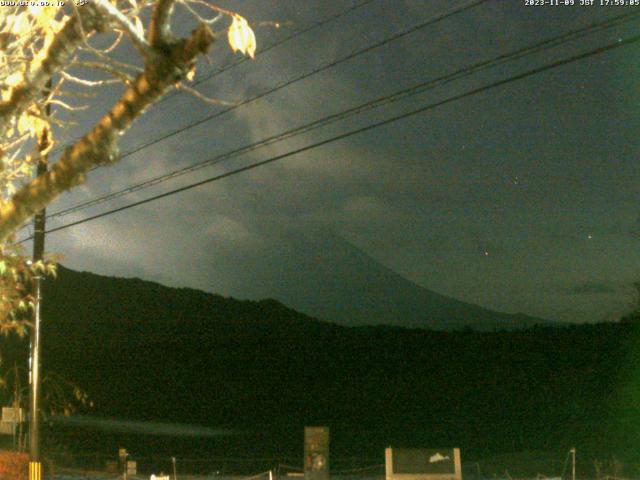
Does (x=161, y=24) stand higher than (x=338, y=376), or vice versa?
(x=161, y=24)

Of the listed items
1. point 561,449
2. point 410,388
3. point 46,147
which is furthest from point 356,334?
point 46,147

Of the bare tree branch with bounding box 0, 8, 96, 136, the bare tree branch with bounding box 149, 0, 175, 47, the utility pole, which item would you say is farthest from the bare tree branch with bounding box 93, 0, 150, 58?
the utility pole

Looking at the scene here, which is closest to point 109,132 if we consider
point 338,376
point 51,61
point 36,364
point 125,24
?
point 125,24

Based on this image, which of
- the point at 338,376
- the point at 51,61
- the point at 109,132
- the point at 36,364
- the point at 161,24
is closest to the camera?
the point at 161,24

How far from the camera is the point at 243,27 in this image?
6812 millimetres

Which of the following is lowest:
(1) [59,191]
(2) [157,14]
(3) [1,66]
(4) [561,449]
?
(4) [561,449]

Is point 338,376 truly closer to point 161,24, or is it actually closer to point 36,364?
point 36,364

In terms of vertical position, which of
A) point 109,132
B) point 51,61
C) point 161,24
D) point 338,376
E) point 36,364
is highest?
point 51,61

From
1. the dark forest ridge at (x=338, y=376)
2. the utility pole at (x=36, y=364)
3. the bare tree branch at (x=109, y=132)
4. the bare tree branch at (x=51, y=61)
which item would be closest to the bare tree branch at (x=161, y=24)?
the bare tree branch at (x=109, y=132)

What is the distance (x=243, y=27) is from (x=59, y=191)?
6.09 feet

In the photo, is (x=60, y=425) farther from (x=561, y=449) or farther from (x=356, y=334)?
(x=356, y=334)

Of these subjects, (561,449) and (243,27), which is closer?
(243,27)

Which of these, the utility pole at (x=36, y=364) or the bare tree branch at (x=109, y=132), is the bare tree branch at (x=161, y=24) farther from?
the utility pole at (x=36, y=364)

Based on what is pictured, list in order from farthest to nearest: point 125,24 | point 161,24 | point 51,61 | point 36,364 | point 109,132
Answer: point 36,364 → point 51,61 → point 125,24 → point 109,132 → point 161,24
